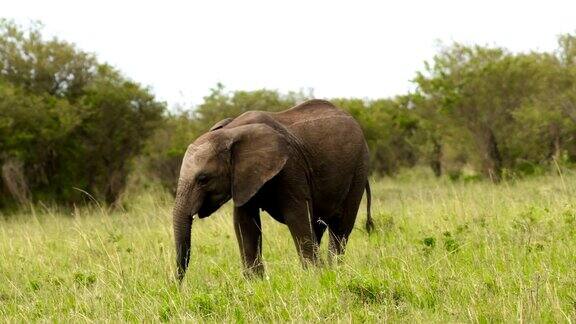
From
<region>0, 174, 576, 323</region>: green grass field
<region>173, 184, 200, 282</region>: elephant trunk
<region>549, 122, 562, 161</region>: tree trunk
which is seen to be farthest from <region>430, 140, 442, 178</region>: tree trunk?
<region>173, 184, 200, 282</region>: elephant trunk

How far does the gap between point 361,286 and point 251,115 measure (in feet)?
7.39

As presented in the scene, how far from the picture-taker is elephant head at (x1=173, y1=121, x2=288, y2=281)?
17.8 ft

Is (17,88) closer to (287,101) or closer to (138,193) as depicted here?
(138,193)

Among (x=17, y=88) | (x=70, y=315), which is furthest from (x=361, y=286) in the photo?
(x=17, y=88)

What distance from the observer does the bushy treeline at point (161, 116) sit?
1644 centimetres

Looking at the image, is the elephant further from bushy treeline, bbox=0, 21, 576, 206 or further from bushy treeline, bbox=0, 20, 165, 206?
bushy treeline, bbox=0, 20, 165, 206

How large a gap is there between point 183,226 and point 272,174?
865 millimetres

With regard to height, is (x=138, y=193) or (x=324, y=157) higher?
(x=324, y=157)

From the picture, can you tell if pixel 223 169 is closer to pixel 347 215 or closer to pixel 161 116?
pixel 347 215

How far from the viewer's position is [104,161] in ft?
59.3

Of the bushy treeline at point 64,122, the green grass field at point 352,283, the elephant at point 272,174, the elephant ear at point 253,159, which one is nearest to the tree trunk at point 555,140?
the bushy treeline at point 64,122

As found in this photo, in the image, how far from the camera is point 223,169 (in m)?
5.64

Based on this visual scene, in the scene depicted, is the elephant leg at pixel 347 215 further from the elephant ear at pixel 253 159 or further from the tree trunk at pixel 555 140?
the tree trunk at pixel 555 140

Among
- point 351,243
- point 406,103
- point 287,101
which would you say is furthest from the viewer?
point 406,103
